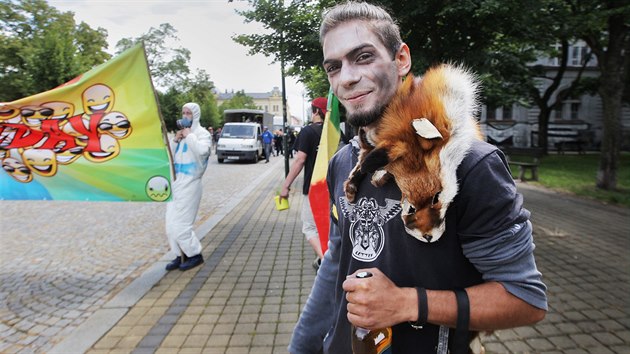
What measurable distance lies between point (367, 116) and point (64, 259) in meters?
5.99

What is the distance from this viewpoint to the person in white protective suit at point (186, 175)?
513cm

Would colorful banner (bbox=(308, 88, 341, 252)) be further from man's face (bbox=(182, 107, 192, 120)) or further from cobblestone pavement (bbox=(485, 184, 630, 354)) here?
man's face (bbox=(182, 107, 192, 120))

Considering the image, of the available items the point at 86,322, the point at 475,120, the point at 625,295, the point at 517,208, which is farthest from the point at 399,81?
the point at 625,295

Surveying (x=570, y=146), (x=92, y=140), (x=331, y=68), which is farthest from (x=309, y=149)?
(x=570, y=146)

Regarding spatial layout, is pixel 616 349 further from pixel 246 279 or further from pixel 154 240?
pixel 154 240

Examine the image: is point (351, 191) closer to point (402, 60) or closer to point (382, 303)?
point (382, 303)

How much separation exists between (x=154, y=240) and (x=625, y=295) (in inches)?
260

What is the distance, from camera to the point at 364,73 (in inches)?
52.2

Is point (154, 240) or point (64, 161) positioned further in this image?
point (154, 240)

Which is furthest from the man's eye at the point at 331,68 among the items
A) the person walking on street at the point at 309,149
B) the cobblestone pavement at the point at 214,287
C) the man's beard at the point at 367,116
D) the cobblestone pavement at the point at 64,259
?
the person walking on street at the point at 309,149

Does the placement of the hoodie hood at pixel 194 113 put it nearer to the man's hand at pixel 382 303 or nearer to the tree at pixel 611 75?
the man's hand at pixel 382 303

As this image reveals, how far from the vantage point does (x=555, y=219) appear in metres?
8.26

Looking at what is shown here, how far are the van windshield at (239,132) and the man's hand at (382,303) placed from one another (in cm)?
2286

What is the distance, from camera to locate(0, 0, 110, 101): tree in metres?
20.1
